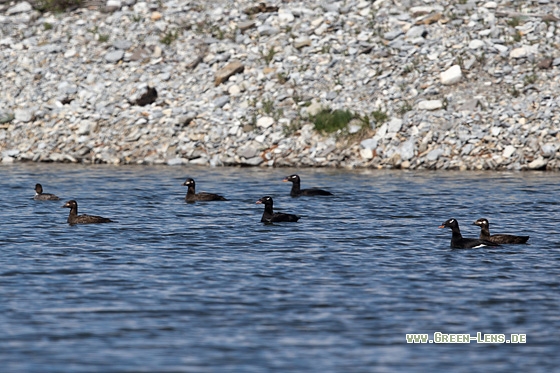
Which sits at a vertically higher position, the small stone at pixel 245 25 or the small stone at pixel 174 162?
the small stone at pixel 245 25

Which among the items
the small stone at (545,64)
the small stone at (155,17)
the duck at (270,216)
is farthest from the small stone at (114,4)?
the duck at (270,216)

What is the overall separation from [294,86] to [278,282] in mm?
21782

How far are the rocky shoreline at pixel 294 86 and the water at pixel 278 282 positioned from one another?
5009 mm

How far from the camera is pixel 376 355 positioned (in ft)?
40.5

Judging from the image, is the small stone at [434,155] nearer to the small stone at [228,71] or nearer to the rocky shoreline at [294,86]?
the rocky shoreline at [294,86]

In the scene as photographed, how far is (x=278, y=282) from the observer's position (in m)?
16.7

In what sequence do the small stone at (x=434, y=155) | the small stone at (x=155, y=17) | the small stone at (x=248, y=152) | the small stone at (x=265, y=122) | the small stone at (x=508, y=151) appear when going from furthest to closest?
the small stone at (x=155, y=17) → the small stone at (x=265, y=122) → the small stone at (x=248, y=152) → the small stone at (x=434, y=155) → the small stone at (x=508, y=151)

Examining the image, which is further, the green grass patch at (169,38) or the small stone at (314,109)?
the green grass patch at (169,38)

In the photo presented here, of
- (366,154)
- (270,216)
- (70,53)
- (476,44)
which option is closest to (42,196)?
(270,216)

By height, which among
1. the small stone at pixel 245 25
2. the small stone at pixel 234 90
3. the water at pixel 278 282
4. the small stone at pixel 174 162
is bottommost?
the water at pixel 278 282

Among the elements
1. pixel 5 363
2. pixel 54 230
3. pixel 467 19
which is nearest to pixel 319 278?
pixel 5 363

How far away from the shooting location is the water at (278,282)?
12.4 m

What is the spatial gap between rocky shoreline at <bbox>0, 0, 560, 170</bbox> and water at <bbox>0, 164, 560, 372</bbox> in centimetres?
501

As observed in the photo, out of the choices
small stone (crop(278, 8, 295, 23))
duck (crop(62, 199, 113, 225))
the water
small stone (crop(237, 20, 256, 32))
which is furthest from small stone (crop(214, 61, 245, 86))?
duck (crop(62, 199, 113, 225))
